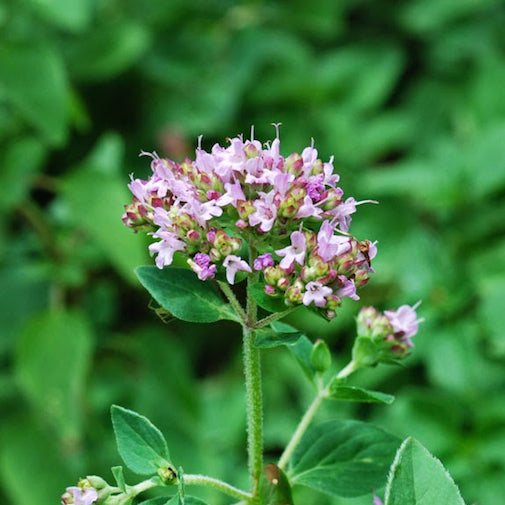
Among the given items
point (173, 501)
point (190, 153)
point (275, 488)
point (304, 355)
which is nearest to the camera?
point (173, 501)

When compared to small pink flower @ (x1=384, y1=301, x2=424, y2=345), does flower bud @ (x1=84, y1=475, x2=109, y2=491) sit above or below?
below

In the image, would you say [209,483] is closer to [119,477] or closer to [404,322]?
[119,477]

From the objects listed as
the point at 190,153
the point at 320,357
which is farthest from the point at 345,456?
the point at 190,153

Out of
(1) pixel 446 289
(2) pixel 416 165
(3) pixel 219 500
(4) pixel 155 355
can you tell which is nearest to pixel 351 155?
→ (2) pixel 416 165

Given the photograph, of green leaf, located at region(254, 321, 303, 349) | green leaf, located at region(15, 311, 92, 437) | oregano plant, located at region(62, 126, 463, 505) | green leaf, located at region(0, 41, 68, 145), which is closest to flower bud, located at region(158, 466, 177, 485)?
oregano plant, located at region(62, 126, 463, 505)

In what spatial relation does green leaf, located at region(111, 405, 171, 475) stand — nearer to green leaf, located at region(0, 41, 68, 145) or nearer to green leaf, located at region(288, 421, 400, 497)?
green leaf, located at region(288, 421, 400, 497)

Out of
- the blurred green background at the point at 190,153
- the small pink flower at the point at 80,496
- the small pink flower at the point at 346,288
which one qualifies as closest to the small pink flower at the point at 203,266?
the small pink flower at the point at 346,288

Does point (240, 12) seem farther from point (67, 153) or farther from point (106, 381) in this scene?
point (106, 381)
